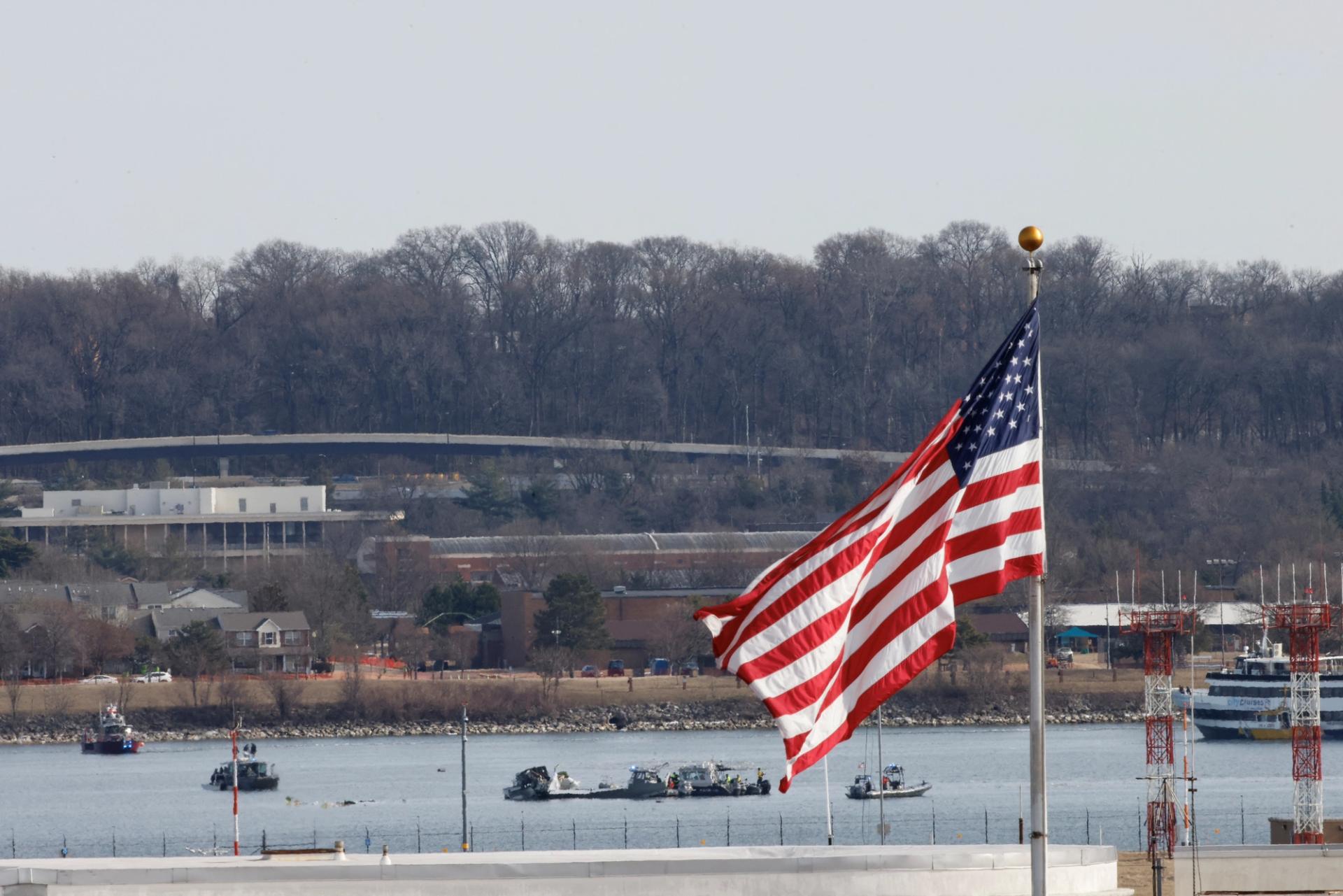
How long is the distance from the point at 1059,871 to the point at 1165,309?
12930cm

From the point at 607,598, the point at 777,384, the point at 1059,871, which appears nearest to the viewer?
the point at 1059,871

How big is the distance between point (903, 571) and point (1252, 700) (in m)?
63.0

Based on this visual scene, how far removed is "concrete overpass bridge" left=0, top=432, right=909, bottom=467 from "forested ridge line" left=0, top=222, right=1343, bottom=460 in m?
6.41

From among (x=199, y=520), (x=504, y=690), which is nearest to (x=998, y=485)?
(x=504, y=690)

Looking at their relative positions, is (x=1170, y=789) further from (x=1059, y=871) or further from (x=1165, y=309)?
(x=1165, y=309)

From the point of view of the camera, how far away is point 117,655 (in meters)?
Result: 84.5

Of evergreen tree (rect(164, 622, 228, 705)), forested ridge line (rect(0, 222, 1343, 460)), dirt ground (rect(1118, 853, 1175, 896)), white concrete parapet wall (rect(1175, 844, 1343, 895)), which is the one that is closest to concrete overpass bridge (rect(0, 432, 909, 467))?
forested ridge line (rect(0, 222, 1343, 460))

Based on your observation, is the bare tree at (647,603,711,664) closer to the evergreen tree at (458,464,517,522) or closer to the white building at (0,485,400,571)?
the white building at (0,485,400,571)

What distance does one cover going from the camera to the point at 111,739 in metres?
73.4

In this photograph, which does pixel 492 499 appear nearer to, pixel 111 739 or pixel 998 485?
pixel 111 739

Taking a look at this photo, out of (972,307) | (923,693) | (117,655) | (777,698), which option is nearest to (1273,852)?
(777,698)

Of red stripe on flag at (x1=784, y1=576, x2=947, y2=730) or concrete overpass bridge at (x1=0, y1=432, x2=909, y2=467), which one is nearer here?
red stripe on flag at (x1=784, y1=576, x2=947, y2=730)

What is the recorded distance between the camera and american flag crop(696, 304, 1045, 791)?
13.2 m

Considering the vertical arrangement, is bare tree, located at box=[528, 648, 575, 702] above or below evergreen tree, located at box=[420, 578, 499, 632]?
below
